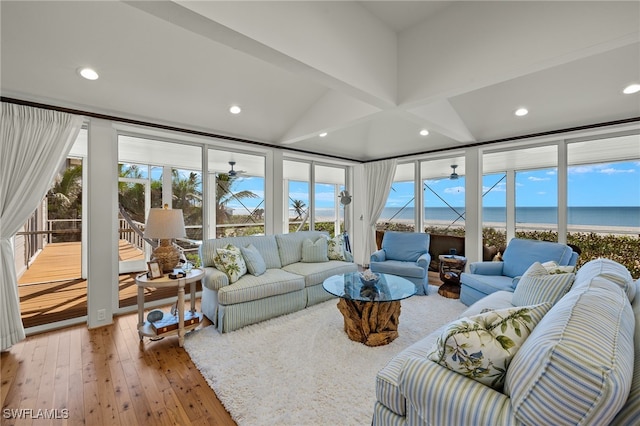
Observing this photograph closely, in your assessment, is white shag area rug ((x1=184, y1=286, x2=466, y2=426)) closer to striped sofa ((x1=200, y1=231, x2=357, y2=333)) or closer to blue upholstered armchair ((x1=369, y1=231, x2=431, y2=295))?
striped sofa ((x1=200, y1=231, x2=357, y2=333))

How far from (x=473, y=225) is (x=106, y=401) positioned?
4.92 m

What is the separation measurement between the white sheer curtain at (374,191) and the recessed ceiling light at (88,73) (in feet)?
15.8

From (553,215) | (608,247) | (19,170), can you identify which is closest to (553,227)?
(553,215)

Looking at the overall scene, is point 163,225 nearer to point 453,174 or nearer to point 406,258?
point 406,258

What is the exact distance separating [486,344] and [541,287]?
4.63 feet

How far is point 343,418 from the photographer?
1.72 meters

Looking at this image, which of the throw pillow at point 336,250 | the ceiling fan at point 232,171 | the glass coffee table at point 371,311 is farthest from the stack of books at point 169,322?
the ceiling fan at point 232,171

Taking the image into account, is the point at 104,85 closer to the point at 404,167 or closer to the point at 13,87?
the point at 13,87

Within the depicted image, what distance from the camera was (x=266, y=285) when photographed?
124 inches

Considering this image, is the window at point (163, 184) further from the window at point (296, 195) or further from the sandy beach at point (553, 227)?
the sandy beach at point (553, 227)

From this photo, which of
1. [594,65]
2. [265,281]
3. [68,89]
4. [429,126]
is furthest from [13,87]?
[594,65]

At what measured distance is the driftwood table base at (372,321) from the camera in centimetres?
263

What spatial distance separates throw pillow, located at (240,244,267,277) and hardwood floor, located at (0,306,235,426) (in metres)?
1.03

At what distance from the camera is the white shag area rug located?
1.79 metres
